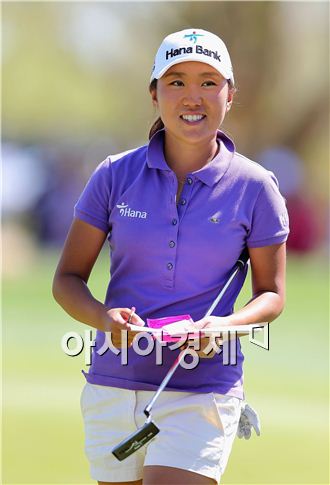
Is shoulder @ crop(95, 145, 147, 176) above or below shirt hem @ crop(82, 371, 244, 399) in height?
above

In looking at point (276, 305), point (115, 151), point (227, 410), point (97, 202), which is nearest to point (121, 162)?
point (97, 202)

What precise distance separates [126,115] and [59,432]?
32236 mm

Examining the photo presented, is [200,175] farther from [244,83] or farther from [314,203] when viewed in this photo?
[244,83]

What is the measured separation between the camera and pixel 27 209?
89.6ft

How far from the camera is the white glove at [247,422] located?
4.70 m

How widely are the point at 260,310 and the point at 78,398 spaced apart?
549 centimetres

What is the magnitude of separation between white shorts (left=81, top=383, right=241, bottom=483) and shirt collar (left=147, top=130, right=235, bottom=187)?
93 centimetres

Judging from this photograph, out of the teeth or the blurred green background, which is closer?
the teeth

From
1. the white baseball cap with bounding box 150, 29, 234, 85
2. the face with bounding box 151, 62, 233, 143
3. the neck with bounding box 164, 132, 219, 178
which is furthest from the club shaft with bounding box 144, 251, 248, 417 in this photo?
the white baseball cap with bounding box 150, 29, 234, 85

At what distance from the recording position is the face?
4492mm

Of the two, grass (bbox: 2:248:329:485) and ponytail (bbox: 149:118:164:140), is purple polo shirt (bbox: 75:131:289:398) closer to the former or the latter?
ponytail (bbox: 149:118:164:140)

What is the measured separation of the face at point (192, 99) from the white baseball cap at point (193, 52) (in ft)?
0.11

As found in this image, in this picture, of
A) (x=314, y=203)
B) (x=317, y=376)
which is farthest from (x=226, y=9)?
(x=317, y=376)

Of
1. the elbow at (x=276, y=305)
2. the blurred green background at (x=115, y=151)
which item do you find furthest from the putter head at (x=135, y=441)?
the blurred green background at (x=115, y=151)
